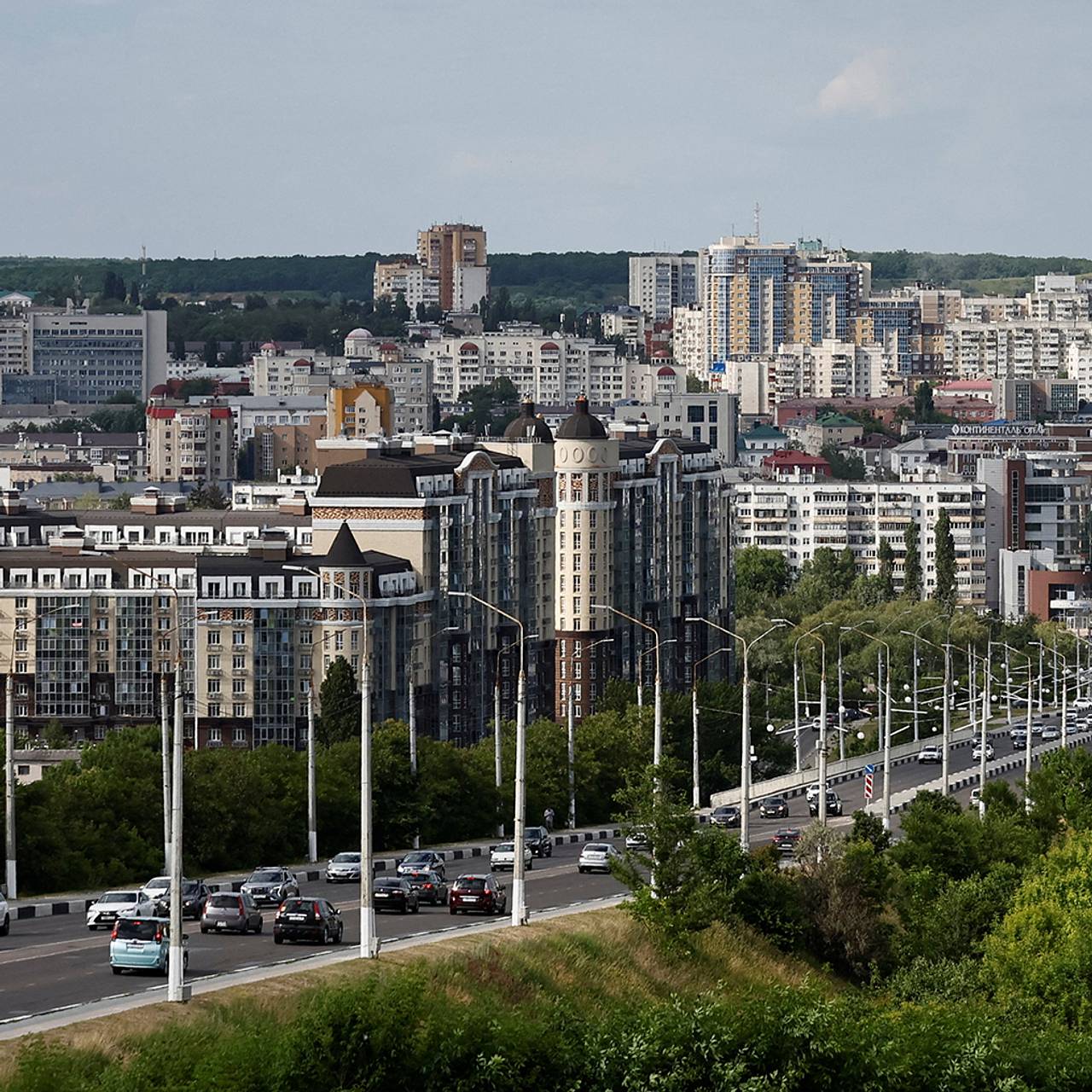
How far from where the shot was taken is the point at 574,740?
3708 inches

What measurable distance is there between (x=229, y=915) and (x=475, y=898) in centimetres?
580

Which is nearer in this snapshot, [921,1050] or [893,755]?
[921,1050]

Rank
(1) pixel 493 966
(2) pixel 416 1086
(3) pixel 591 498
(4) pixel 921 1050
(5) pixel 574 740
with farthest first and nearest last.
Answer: (3) pixel 591 498, (5) pixel 574 740, (1) pixel 493 966, (4) pixel 921 1050, (2) pixel 416 1086

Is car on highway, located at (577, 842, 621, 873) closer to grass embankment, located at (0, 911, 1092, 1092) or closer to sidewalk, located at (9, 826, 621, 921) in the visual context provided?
sidewalk, located at (9, 826, 621, 921)

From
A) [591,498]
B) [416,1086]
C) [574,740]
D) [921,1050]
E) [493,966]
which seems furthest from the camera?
[591,498]

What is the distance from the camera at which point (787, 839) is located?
73.2 m

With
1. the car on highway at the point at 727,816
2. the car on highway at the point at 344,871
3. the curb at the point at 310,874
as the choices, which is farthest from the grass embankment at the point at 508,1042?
the car on highway at the point at 727,816

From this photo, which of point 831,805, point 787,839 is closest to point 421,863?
point 787,839

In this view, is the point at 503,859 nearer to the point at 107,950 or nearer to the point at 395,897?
the point at 395,897

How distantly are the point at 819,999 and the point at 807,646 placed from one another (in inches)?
3998

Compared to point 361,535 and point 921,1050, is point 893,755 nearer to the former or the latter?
point 361,535

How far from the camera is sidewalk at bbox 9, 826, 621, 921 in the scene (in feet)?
188

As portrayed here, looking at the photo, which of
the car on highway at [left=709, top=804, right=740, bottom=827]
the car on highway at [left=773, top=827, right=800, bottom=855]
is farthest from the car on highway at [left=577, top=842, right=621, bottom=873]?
the car on highway at [left=709, top=804, right=740, bottom=827]

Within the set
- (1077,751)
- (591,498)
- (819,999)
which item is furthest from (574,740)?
(819,999)
